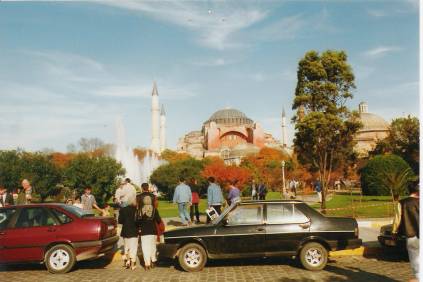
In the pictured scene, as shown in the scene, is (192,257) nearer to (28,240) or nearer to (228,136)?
(28,240)

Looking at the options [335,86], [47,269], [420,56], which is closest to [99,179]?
[335,86]

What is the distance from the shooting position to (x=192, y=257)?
891 centimetres

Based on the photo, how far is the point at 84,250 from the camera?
356 inches

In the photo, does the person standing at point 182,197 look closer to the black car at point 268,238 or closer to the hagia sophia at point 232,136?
the black car at point 268,238

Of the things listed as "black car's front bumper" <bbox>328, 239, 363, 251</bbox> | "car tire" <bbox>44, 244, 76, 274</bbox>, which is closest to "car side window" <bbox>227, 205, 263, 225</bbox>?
"black car's front bumper" <bbox>328, 239, 363, 251</bbox>

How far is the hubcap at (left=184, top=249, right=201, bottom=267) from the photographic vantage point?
8.88m

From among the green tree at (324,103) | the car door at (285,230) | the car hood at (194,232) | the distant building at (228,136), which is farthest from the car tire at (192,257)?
the distant building at (228,136)

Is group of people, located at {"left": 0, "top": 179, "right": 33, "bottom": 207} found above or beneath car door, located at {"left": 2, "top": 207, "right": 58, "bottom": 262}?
above

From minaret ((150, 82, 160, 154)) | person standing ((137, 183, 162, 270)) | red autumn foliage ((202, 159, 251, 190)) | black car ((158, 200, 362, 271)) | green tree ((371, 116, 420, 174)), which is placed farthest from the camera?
minaret ((150, 82, 160, 154))

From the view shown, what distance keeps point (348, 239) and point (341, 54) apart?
15.7m

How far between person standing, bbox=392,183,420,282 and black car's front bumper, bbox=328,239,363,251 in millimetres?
1911

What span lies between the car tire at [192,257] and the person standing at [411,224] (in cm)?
395

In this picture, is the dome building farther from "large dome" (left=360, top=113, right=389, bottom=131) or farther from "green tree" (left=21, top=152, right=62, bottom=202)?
"green tree" (left=21, top=152, right=62, bottom=202)

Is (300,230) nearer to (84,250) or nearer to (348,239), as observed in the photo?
(348,239)
